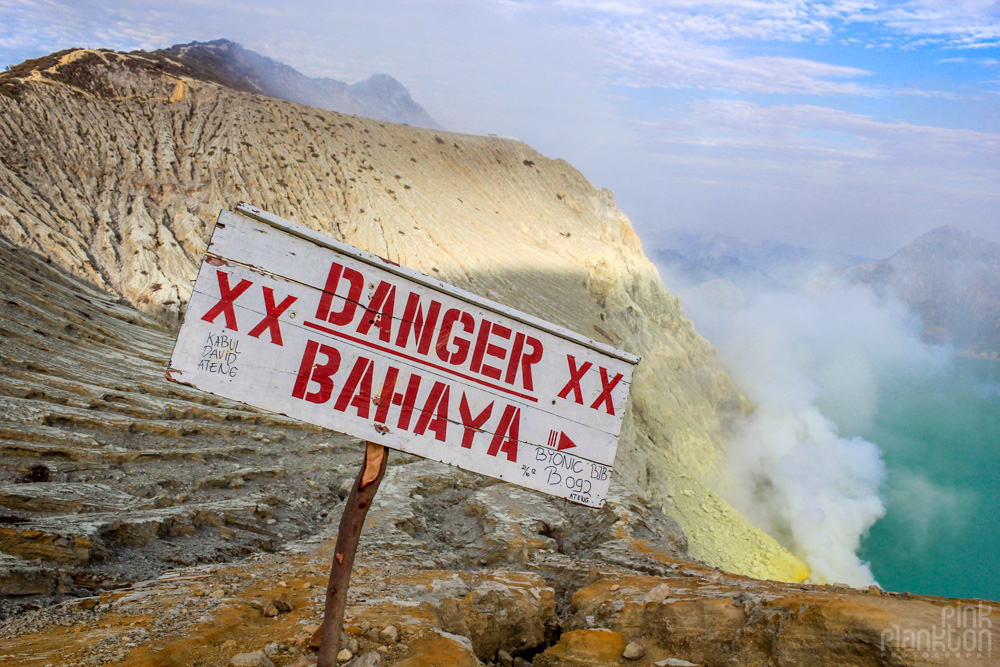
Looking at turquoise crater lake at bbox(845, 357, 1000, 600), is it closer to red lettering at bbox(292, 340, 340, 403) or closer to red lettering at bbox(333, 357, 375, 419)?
red lettering at bbox(333, 357, 375, 419)

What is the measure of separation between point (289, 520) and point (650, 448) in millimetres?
19385

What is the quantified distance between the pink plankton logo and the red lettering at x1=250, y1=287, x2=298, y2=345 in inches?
136

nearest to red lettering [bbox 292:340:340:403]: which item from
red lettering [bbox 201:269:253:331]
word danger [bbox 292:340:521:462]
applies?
word danger [bbox 292:340:521:462]

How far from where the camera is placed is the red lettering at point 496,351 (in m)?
3.12

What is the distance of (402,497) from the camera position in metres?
8.50

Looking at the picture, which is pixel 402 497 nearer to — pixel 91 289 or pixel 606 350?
pixel 606 350

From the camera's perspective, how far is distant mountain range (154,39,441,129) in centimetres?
6233

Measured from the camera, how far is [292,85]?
255ft

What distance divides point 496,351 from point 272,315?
1140 mm

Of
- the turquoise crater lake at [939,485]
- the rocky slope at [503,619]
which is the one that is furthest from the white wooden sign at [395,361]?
the turquoise crater lake at [939,485]

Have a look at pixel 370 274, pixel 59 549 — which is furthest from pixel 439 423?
pixel 59 549

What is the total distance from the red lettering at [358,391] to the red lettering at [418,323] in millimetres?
213

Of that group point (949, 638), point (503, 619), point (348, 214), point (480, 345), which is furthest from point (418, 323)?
point (348, 214)

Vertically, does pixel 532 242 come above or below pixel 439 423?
above
